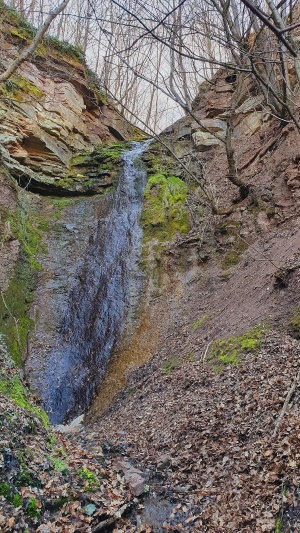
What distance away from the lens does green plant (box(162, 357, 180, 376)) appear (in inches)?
294

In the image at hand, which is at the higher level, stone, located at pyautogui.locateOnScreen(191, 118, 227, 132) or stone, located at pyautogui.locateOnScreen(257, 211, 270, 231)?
stone, located at pyautogui.locateOnScreen(191, 118, 227, 132)

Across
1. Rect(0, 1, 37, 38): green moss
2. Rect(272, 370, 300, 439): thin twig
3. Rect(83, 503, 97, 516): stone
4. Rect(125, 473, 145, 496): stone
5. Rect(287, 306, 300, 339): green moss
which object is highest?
Rect(0, 1, 37, 38): green moss

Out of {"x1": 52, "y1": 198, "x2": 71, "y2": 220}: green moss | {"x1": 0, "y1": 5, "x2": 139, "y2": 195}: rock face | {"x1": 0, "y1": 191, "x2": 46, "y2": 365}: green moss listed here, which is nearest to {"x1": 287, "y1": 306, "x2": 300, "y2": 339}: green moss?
{"x1": 0, "y1": 191, "x2": 46, "y2": 365}: green moss

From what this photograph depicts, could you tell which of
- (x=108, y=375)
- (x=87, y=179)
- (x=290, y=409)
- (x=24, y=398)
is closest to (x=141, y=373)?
(x=108, y=375)

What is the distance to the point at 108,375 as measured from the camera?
869 centimetres

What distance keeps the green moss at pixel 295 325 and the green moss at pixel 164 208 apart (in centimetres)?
611

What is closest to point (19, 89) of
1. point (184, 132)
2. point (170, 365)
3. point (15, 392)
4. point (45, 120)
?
point (45, 120)

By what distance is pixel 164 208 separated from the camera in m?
12.8

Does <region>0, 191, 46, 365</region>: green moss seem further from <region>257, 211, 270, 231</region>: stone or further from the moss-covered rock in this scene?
<region>257, 211, 270, 231</region>: stone

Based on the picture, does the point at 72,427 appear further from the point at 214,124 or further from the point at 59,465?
the point at 214,124

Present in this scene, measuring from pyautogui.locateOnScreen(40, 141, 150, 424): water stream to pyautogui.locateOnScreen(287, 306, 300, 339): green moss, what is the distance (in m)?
4.66

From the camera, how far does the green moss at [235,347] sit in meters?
6.32

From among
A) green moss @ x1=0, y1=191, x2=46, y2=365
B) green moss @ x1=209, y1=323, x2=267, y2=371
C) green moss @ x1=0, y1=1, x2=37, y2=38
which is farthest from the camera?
green moss @ x1=0, y1=1, x2=37, y2=38

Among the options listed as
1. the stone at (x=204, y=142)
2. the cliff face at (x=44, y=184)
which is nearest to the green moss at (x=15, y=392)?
the cliff face at (x=44, y=184)
